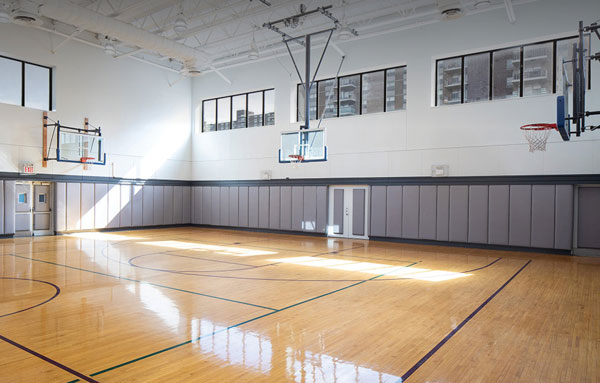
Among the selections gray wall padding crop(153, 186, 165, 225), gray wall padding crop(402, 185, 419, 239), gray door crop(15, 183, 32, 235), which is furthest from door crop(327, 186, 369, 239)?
gray door crop(15, 183, 32, 235)

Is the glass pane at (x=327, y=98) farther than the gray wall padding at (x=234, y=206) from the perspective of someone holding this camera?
No

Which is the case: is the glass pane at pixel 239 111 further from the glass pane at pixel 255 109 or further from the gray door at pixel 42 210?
the gray door at pixel 42 210

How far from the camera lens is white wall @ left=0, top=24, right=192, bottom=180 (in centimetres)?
1797

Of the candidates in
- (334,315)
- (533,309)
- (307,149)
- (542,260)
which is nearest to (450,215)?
(542,260)

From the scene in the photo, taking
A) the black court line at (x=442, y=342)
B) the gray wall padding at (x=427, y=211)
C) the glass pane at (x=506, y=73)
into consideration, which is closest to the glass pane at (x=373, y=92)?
the gray wall padding at (x=427, y=211)

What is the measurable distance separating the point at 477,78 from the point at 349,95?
5490mm

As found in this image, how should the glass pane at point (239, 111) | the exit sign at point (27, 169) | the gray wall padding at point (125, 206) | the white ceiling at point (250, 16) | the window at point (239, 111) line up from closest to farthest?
the white ceiling at point (250, 16)
the exit sign at point (27, 169)
the gray wall padding at point (125, 206)
the window at point (239, 111)
the glass pane at point (239, 111)

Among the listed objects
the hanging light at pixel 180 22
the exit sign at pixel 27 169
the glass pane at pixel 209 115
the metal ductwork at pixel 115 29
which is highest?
the hanging light at pixel 180 22

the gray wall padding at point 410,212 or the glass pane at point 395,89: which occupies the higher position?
the glass pane at point 395,89

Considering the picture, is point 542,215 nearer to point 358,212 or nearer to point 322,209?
point 358,212

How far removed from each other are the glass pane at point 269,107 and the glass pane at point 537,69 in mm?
11517

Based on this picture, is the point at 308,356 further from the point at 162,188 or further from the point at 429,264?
the point at 162,188

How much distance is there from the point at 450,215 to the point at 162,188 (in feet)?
49.8

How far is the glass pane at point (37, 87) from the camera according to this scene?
18406mm
